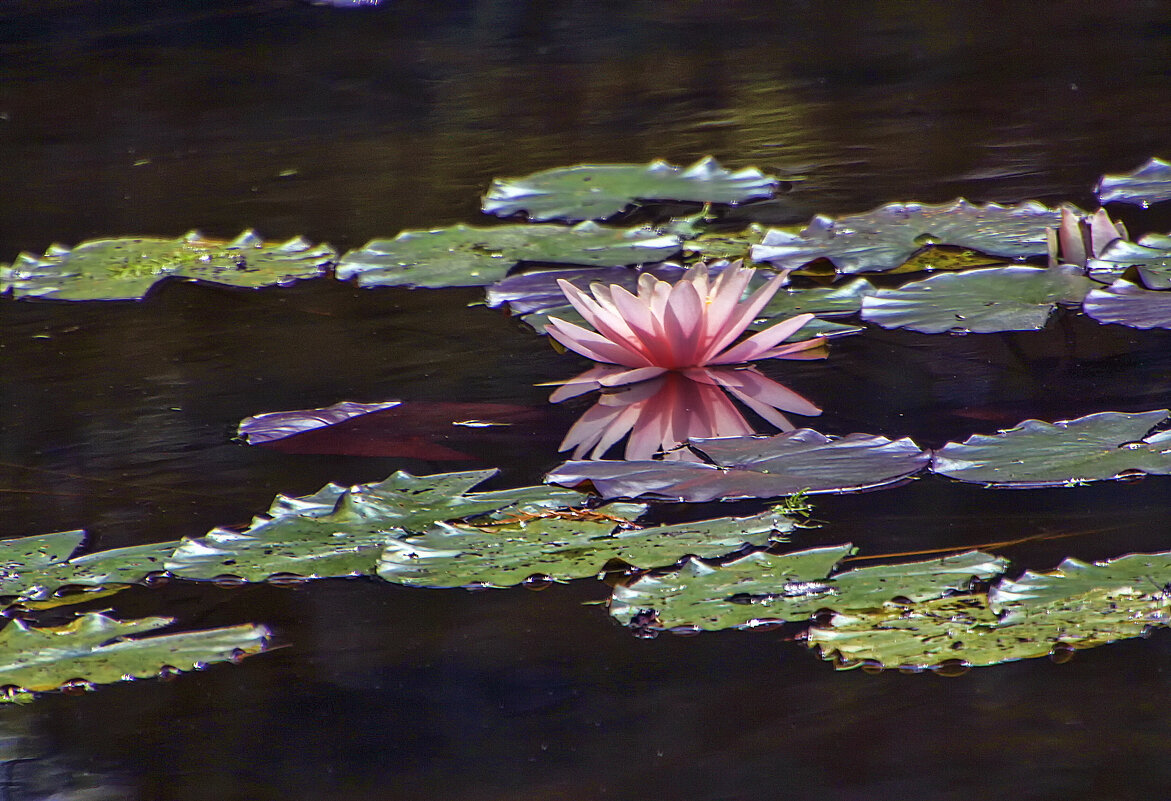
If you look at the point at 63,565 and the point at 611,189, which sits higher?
the point at 611,189

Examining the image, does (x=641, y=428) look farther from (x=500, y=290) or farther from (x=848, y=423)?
(x=500, y=290)

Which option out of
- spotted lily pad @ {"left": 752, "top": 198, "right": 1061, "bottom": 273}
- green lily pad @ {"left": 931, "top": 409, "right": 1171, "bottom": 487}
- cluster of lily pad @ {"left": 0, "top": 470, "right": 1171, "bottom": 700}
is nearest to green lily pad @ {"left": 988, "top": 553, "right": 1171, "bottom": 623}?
cluster of lily pad @ {"left": 0, "top": 470, "right": 1171, "bottom": 700}

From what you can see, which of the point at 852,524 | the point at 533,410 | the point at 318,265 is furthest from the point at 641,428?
the point at 318,265

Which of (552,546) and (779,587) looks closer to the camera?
(779,587)

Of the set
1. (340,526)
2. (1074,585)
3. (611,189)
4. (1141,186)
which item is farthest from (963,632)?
(611,189)

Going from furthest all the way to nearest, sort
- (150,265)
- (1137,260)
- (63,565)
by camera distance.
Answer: (150,265)
(1137,260)
(63,565)

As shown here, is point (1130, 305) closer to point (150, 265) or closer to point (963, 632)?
point (963, 632)

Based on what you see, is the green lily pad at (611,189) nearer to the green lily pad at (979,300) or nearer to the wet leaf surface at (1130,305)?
the green lily pad at (979,300)
